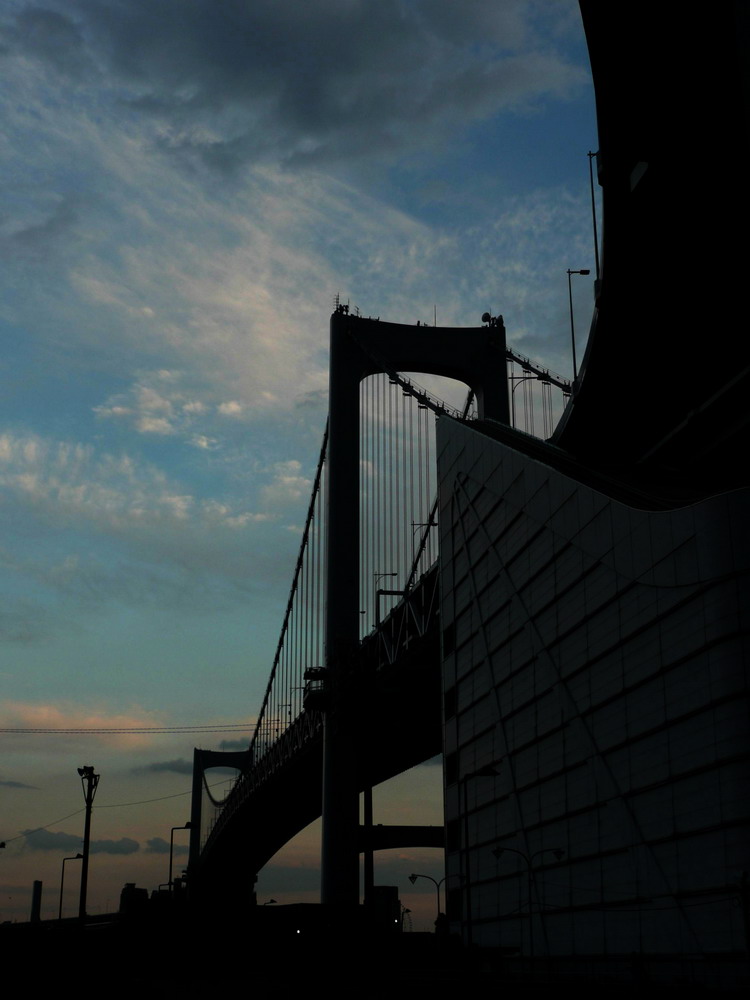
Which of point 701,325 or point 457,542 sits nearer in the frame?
point 701,325

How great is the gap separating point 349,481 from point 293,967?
39.2 metres

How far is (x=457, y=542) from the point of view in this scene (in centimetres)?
4866

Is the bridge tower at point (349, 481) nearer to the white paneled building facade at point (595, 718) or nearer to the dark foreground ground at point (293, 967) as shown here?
the dark foreground ground at point (293, 967)

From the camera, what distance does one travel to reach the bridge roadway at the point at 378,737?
58188 mm

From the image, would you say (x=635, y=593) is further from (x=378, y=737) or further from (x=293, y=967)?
(x=378, y=737)

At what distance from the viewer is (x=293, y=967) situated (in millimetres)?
36625

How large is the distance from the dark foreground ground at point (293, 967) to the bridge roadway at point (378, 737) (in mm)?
8382

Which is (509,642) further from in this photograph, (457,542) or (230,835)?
(230,835)

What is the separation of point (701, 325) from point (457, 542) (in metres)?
17.2

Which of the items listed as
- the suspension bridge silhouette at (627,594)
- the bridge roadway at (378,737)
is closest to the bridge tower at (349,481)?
the bridge roadway at (378,737)

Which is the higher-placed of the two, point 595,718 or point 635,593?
point 635,593

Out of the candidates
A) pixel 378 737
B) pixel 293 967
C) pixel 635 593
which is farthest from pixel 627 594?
pixel 378 737

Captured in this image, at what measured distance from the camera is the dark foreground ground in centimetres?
2536

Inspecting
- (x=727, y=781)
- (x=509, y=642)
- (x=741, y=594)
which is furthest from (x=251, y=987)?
(x=741, y=594)
